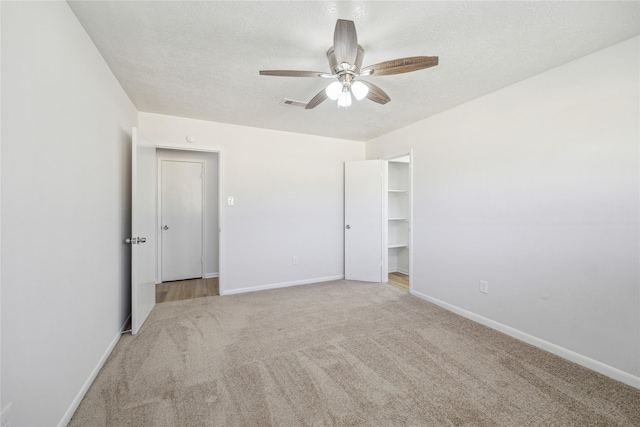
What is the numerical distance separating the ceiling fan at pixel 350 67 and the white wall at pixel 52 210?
108cm

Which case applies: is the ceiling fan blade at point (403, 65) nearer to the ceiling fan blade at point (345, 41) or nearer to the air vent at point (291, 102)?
the ceiling fan blade at point (345, 41)

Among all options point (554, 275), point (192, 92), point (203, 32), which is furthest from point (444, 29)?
point (192, 92)

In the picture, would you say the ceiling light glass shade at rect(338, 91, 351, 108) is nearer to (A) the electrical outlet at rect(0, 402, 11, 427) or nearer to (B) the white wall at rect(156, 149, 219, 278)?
(A) the electrical outlet at rect(0, 402, 11, 427)

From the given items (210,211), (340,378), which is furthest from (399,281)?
(210,211)

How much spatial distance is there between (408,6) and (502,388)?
8.02ft

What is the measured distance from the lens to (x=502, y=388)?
1.72 metres

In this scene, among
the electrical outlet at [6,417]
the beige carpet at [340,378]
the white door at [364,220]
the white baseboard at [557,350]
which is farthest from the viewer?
the white door at [364,220]

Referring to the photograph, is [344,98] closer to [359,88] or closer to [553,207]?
[359,88]

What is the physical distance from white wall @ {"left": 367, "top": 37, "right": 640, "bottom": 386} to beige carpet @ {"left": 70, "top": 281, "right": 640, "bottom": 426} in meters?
0.35

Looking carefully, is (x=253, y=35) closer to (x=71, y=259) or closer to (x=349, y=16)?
(x=349, y=16)

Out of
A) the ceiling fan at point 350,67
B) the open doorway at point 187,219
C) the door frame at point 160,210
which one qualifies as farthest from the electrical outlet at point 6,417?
the door frame at point 160,210

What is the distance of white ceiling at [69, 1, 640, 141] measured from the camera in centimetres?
150

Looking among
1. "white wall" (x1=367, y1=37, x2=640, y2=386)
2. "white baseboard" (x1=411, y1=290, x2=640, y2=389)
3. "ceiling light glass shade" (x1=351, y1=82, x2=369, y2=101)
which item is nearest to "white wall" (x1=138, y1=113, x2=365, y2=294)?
"white wall" (x1=367, y1=37, x2=640, y2=386)

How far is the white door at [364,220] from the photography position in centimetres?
418
